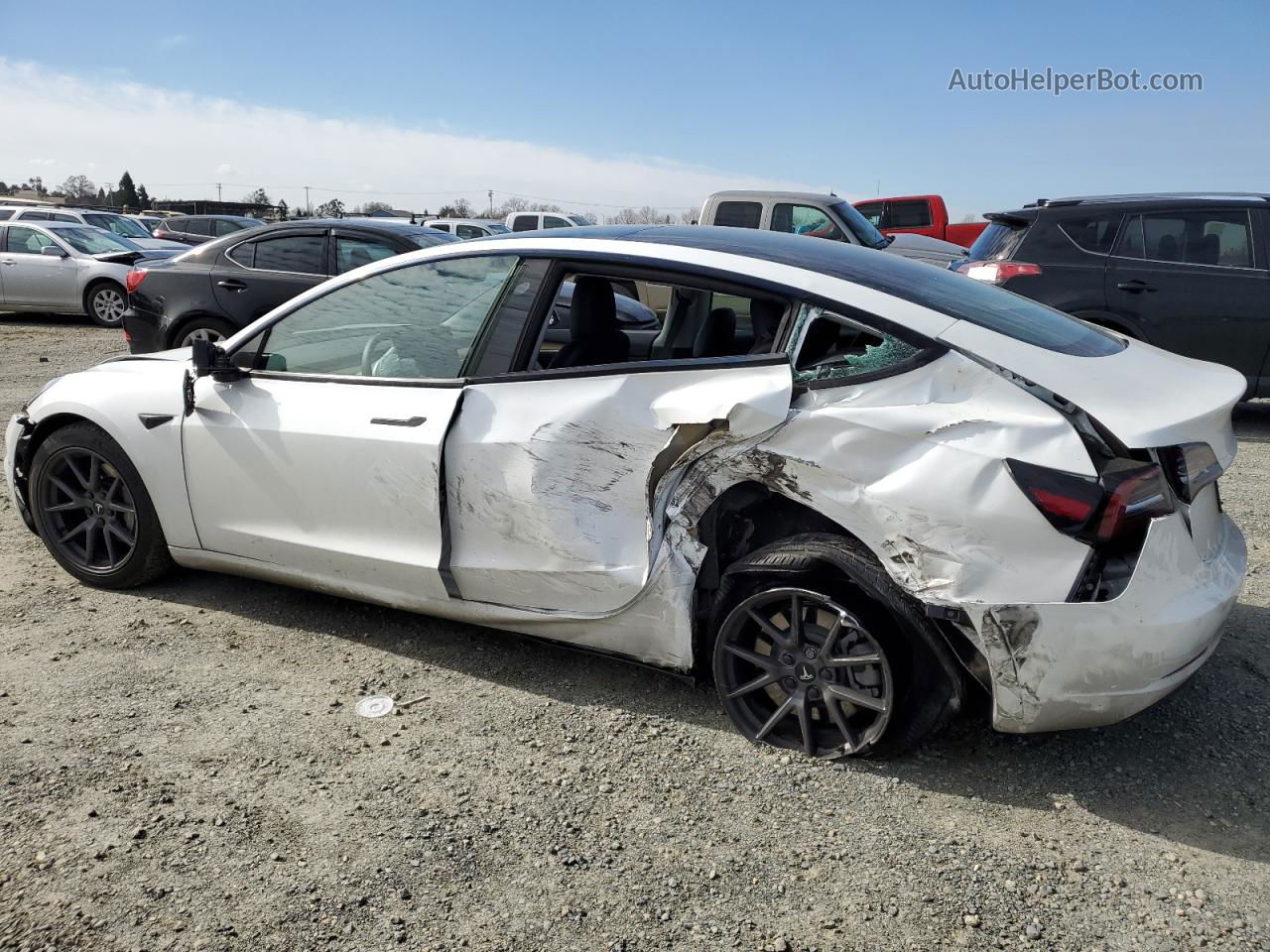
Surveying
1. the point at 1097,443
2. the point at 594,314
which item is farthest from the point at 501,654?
the point at 1097,443

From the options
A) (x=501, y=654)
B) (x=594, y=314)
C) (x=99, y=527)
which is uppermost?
(x=594, y=314)

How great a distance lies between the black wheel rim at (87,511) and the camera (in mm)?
4221

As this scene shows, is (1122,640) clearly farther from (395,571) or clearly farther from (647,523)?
(395,571)

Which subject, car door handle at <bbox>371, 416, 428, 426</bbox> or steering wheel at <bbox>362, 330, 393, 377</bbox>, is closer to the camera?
car door handle at <bbox>371, 416, 428, 426</bbox>

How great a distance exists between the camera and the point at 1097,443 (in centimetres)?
262

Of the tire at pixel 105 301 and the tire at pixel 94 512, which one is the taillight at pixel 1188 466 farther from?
the tire at pixel 105 301

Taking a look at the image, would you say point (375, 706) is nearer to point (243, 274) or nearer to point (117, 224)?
point (243, 274)

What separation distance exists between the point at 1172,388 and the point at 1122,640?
2.56 ft

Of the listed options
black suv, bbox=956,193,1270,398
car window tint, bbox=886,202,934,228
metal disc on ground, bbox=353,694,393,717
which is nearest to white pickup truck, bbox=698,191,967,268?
black suv, bbox=956,193,1270,398

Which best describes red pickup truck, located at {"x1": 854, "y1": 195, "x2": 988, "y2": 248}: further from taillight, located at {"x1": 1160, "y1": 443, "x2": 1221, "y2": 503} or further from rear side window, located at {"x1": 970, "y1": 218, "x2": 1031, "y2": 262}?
taillight, located at {"x1": 1160, "y1": 443, "x2": 1221, "y2": 503}

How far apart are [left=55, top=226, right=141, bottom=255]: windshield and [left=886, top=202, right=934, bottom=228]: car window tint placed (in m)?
13.5

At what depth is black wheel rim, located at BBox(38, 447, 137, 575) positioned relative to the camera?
166 inches

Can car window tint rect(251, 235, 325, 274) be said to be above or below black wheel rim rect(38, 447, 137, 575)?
above

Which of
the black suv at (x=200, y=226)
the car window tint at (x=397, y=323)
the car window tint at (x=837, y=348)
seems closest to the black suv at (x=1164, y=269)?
the car window tint at (x=837, y=348)
